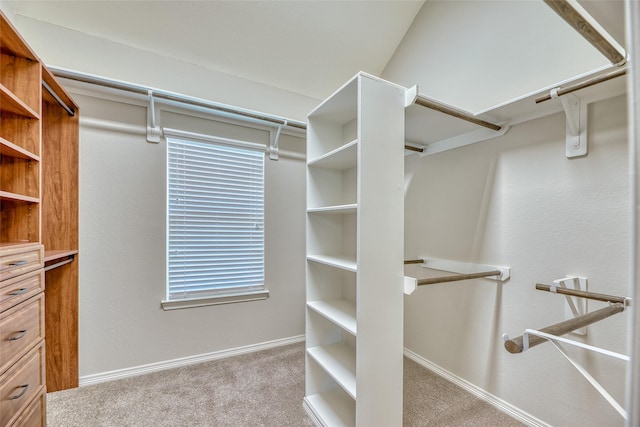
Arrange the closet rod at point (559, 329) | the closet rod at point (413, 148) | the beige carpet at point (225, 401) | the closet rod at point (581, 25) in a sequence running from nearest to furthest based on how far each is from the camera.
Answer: the closet rod at point (581, 25)
the closet rod at point (559, 329)
the beige carpet at point (225, 401)
the closet rod at point (413, 148)

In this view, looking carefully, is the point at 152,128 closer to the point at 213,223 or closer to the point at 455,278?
the point at 213,223

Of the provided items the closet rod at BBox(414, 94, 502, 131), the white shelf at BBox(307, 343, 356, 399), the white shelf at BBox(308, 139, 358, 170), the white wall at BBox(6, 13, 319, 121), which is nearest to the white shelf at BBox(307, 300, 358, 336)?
the white shelf at BBox(307, 343, 356, 399)

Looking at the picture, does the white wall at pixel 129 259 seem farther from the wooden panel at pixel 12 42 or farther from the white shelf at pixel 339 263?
the white shelf at pixel 339 263

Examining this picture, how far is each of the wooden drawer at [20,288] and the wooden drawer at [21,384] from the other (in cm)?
27

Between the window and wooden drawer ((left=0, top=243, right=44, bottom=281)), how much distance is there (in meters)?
0.90

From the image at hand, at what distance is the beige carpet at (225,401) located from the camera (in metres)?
1.67

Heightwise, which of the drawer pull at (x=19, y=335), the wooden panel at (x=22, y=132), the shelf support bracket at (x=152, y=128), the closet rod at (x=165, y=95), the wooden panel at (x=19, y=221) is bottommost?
the drawer pull at (x=19, y=335)

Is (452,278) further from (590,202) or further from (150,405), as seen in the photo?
(150,405)

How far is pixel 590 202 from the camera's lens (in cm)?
143

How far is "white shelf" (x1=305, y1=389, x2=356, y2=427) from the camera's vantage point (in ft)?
5.18

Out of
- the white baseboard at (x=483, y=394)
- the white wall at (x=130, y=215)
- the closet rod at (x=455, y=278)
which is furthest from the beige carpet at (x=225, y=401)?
the closet rod at (x=455, y=278)

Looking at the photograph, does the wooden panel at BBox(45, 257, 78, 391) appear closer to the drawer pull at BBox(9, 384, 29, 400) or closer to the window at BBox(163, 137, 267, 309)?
the window at BBox(163, 137, 267, 309)

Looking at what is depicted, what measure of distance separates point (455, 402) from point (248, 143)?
2508 mm

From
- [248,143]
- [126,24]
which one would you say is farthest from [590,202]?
[126,24]
